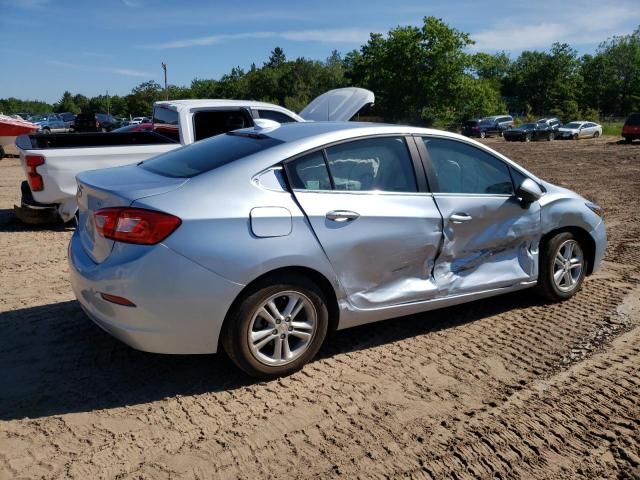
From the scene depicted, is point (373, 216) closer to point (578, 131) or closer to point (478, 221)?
point (478, 221)

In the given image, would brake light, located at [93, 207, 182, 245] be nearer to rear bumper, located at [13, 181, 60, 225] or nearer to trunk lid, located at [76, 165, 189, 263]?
trunk lid, located at [76, 165, 189, 263]

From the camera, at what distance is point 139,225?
3189 millimetres

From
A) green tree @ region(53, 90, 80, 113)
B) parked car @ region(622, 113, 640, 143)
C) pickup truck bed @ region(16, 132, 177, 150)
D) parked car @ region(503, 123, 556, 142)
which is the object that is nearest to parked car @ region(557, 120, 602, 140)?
parked car @ region(503, 123, 556, 142)

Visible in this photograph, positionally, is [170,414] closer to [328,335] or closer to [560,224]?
[328,335]

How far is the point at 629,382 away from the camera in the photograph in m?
3.59

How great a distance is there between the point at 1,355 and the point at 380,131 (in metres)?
3.11

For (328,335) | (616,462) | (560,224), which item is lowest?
(616,462)

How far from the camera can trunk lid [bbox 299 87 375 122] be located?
1020 centimetres

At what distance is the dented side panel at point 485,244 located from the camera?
4.19 meters

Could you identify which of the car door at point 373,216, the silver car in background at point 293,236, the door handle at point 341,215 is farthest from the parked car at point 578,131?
the door handle at point 341,215

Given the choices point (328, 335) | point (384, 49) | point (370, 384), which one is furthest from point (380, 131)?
point (384, 49)

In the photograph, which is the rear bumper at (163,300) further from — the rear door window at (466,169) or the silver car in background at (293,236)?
the rear door window at (466,169)

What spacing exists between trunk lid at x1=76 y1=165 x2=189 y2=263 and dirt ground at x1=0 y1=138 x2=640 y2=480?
86 cm

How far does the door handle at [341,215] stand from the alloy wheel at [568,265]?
2.21 meters
